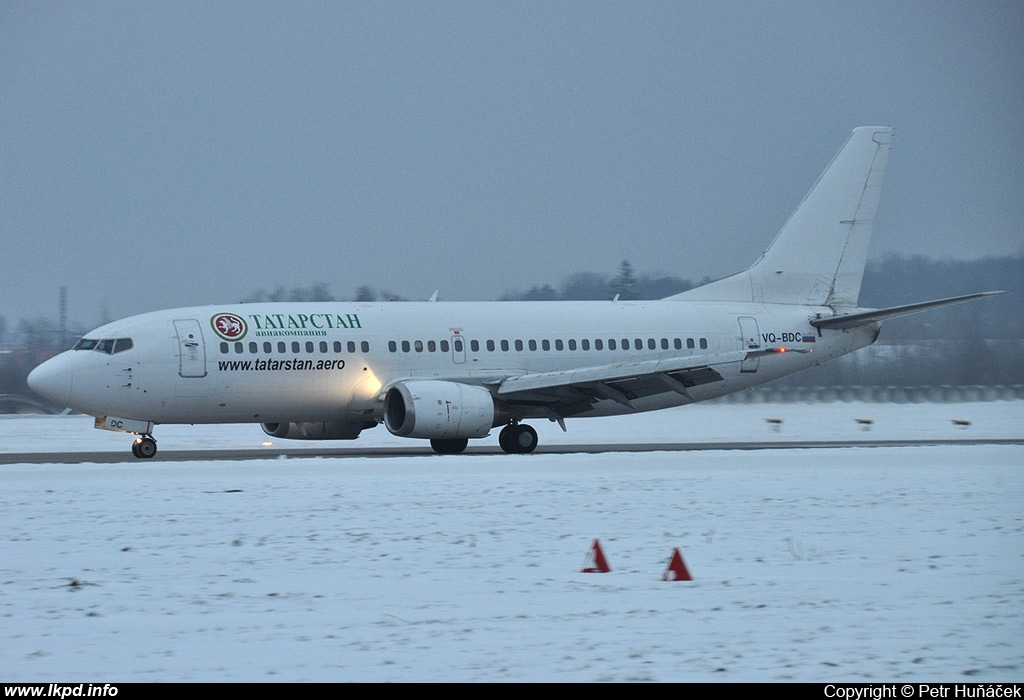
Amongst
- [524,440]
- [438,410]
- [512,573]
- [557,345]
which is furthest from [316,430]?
[512,573]

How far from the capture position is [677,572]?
A: 12859mm

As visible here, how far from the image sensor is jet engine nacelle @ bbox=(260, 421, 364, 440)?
31.9 m

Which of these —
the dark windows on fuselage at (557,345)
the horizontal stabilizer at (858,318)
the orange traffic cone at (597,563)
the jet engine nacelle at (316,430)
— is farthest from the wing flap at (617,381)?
the orange traffic cone at (597,563)

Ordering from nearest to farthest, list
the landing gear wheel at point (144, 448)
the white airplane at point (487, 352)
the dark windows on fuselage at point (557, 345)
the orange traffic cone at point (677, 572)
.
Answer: the orange traffic cone at point (677, 572)
the landing gear wheel at point (144, 448)
the white airplane at point (487, 352)
the dark windows on fuselage at point (557, 345)

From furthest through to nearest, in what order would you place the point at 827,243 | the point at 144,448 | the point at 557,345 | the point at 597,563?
the point at 827,243 < the point at 557,345 < the point at 144,448 < the point at 597,563

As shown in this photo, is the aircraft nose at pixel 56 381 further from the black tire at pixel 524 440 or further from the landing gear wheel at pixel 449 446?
the black tire at pixel 524 440

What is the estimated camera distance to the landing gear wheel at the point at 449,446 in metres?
30.8

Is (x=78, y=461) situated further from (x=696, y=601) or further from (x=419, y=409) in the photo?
(x=696, y=601)

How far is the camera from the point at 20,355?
63031 mm

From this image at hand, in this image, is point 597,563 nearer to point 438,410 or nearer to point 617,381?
point 438,410

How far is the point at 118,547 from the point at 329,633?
207 inches

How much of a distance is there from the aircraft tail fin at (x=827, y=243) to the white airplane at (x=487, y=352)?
1.5 inches

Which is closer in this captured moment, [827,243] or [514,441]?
[514,441]

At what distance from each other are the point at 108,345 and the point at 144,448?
2393mm
